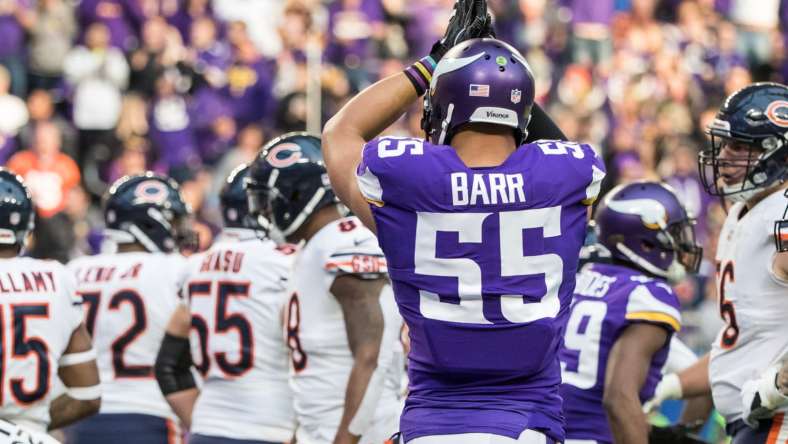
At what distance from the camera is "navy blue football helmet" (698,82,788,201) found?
17.7ft

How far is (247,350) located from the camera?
21.1 ft

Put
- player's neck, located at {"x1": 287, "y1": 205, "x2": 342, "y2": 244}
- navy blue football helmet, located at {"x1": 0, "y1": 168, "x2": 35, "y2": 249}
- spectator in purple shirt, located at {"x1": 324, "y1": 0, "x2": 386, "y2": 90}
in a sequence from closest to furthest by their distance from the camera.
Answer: navy blue football helmet, located at {"x1": 0, "y1": 168, "x2": 35, "y2": 249}, player's neck, located at {"x1": 287, "y1": 205, "x2": 342, "y2": 244}, spectator in purple shirt, located at {"x1": 324, "y1": 0, "x2": 386, "y2": 90}

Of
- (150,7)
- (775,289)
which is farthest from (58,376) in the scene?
(150,7)

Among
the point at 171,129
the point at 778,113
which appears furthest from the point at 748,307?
the point at 171,129

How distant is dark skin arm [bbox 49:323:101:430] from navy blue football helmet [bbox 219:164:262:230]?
139 cm

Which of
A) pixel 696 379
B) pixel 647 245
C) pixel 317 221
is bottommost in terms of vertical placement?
pixel 696 379

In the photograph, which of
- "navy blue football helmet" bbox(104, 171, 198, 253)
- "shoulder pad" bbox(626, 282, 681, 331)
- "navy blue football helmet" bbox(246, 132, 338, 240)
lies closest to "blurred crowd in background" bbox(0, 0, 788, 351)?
"navy blue football helmet" bbox(104, 171, 198, 253)

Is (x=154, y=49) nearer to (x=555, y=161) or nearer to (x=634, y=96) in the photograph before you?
(x=634, y=96)

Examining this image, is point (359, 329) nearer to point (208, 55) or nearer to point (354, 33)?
point (208, 55)

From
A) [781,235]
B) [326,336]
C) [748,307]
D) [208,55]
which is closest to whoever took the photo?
[781,235]

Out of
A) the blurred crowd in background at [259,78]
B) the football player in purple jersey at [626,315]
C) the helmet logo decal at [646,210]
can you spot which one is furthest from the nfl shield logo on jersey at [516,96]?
the blurred crowd in background at [259,78]

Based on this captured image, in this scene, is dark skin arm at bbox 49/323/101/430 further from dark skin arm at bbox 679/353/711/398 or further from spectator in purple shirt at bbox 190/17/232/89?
spectator in purple shirt at bbox 190/17/232/89

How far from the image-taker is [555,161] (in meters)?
4.01

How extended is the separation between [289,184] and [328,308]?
Result: 695 millimetres
